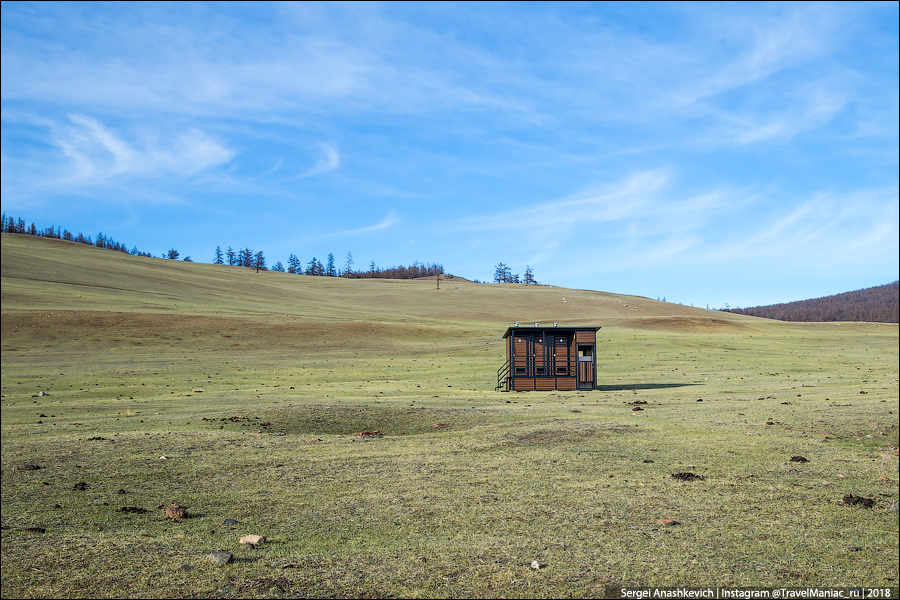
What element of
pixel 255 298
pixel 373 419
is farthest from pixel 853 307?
pixel 255 298

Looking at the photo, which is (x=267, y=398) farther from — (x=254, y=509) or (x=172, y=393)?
(x=254, y=509)

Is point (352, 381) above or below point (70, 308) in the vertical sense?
below

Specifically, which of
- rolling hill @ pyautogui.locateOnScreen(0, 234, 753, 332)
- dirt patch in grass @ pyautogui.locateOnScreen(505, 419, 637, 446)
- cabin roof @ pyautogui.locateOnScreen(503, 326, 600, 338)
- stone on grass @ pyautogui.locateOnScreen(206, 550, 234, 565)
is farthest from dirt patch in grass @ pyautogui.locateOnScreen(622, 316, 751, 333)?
stone on grass @ pyautogui.locateOnScreen(206, 550, 234, 565)

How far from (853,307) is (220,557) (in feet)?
23.2

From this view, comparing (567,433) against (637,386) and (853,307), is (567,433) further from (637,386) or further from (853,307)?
(637,386)

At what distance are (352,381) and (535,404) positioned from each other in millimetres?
13874

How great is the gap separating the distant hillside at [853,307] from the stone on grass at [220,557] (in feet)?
22.3

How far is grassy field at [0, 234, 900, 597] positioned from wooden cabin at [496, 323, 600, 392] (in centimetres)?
998

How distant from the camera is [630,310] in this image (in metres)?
119

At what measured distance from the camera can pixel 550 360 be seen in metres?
35.1

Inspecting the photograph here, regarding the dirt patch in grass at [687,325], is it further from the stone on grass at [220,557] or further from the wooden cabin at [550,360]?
the stone on grass at [220,557]

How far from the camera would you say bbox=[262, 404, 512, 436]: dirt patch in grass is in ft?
56.9

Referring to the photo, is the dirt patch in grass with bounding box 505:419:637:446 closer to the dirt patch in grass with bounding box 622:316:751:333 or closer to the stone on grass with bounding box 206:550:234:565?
the stone on grass with bounding box 206:550:234:565

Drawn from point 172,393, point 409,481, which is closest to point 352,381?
point 172,393
